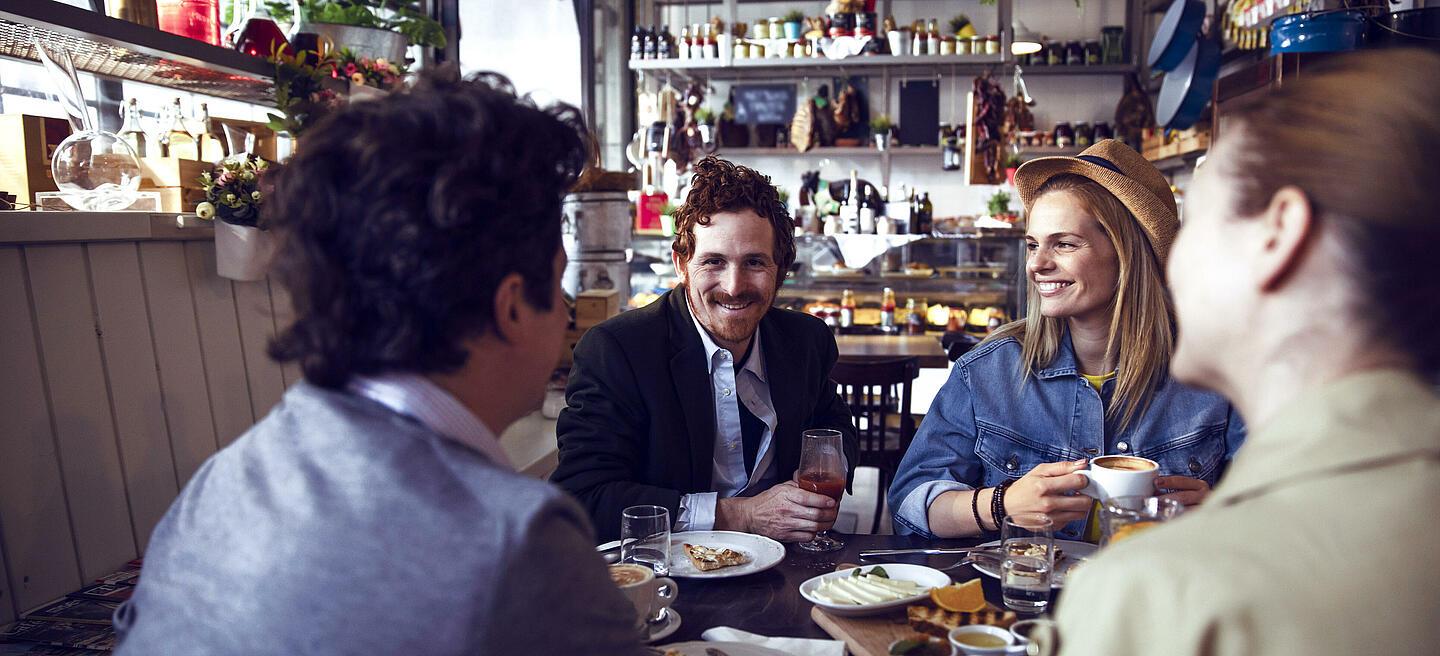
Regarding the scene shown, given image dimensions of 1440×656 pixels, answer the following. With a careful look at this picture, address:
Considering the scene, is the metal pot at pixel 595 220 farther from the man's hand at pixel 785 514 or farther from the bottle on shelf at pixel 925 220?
the man's hand at pixel 785 514

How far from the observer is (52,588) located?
6.72 ft

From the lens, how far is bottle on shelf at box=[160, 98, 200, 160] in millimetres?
2799

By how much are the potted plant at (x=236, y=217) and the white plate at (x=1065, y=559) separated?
1.93 meters

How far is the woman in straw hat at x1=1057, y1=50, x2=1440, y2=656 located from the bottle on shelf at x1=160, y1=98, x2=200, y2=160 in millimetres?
2767

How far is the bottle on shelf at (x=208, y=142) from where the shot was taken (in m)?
2.91

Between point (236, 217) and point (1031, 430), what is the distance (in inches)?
80.6

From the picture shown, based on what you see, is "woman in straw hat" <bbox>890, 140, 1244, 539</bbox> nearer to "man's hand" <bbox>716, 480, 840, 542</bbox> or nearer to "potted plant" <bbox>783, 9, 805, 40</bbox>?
"man's hand" <bbox>716, 480, 840, 542</bbox>

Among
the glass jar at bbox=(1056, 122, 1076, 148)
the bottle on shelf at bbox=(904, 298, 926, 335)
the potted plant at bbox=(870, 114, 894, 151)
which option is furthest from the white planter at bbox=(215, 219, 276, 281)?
the glass jar at bbox=(1056, 122, 1076, 148)

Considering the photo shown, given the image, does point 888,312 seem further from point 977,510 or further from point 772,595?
point 772,595

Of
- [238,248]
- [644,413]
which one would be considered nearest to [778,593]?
[644,413]

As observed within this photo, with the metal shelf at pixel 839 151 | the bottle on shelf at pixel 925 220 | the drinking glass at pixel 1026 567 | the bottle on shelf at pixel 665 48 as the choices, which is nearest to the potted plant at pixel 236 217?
the drinking glass at pixel 1026 567

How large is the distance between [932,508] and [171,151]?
2.30 m

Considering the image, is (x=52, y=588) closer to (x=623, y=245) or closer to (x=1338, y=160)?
(x=1338, y=160)

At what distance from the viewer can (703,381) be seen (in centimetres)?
227
